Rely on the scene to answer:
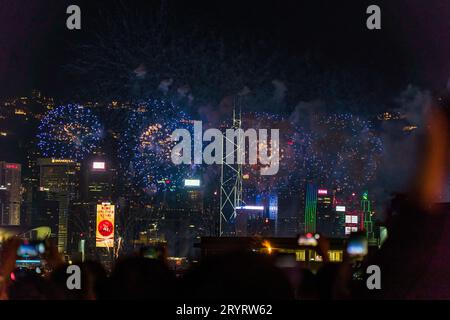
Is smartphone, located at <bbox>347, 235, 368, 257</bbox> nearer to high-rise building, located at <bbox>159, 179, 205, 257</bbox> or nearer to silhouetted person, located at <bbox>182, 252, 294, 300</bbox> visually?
silhouetted person, located at <bbox>182, 252, 294, 300</bbox>

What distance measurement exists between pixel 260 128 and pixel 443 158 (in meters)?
37.0

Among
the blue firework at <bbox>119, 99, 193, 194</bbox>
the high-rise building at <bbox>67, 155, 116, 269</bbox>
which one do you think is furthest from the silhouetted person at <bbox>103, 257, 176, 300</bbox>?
the high-rise building at <bbox>67, 155, 116, 269</bbox>

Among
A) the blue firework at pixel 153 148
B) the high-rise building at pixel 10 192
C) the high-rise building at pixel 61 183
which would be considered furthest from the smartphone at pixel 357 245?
the high-rise building at pixel 61 183

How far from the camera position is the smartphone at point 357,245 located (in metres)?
7.72

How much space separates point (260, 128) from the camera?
47719mm

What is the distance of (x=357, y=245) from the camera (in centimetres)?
781

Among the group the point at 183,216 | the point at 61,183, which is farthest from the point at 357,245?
the point at 61,183

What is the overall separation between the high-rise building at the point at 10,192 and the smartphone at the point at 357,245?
56.1m

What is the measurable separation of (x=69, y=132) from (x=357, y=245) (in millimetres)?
47782

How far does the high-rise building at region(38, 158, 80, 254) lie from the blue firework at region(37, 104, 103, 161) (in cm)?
120

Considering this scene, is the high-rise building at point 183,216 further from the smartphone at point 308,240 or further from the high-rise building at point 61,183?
the smartphone at point 308,240
